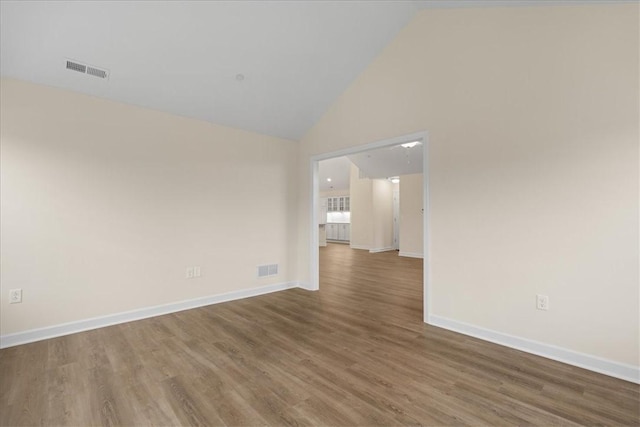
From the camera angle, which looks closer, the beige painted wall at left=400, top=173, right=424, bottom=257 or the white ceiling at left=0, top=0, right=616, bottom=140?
the white ceiling at left=0, top=0, right=616, bottom=140

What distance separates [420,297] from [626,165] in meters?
2.77

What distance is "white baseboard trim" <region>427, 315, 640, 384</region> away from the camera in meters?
2.16

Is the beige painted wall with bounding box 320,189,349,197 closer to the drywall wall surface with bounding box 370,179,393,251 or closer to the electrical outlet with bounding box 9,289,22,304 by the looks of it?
the drywall wall surface with bounding box 370,179,393,251

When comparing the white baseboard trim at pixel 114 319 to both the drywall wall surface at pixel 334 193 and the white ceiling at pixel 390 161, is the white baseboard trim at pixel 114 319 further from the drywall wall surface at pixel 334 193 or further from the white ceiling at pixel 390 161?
the drywall wall surface at pixel 334 193

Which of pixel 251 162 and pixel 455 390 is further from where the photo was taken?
pixel 251 162

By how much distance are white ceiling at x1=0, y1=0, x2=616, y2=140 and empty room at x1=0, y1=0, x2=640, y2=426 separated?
2cm

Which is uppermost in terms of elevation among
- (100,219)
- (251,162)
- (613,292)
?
(251,162)

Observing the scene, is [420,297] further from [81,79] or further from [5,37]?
[5,37]

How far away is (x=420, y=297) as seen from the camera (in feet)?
14.1

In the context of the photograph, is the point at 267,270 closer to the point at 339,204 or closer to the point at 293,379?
the point at 293,379

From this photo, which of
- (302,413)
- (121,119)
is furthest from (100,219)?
(302,413)

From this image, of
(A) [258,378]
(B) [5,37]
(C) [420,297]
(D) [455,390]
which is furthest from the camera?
(C) [420,297]

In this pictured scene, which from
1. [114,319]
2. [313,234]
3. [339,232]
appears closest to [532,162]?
[313,234]

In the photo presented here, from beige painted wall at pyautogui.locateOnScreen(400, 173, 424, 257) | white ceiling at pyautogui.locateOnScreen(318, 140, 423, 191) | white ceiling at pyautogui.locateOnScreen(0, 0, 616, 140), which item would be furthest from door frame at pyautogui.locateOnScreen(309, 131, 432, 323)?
beige painted wall at pyautogui.locateOnScreen(400, 173, 424, 257)
